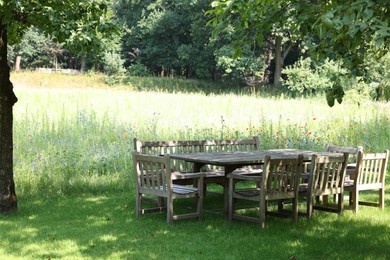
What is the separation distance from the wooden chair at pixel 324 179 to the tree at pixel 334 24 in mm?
1781

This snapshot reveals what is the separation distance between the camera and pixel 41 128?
12.3m

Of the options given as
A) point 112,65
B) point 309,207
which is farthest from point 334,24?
point 112,65

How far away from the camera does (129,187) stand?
33.4 ft

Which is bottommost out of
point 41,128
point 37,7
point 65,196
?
point 65,196

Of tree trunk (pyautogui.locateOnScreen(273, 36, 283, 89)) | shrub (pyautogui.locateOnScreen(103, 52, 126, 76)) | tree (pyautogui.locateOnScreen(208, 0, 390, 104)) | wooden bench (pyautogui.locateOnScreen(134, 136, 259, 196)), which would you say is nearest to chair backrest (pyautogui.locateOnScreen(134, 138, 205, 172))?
wooden bench (pyautogui.locateOnScreen(134, 136, 259, 196))

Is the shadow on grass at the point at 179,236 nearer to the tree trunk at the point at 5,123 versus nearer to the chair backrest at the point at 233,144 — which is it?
the tree trunk at the point at 5,123

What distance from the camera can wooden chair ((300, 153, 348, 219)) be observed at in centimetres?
741

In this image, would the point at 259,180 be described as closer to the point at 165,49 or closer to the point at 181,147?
the point at 181,147

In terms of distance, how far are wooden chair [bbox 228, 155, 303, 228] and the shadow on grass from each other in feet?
0.63

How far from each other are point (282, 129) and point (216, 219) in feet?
24.3

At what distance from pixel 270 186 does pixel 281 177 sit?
0.65 feet

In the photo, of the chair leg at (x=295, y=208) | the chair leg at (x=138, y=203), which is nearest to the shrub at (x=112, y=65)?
the chair leg at (x=138, y=203)

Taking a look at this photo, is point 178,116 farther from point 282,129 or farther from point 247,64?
point 247,64

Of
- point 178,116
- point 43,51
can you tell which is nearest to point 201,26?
point 43,51
